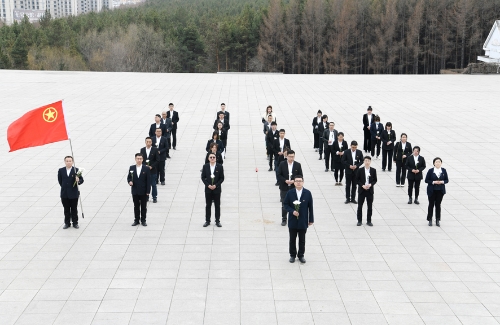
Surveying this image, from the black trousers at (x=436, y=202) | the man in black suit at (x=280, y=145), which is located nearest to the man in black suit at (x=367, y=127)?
the man in black suit at (x=280, y=145)

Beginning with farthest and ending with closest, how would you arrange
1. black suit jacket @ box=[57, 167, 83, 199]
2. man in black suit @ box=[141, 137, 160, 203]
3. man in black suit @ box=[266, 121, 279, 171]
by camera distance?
man in black suit @ box=[266, 121, 279, 171], man in black suit @ box=[141, 137, 160, 203], black suit jacket @ box=[57, 167, 83, 199]

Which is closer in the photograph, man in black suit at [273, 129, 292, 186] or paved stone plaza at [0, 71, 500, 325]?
paved stone plaza at [0, 71, 500, 325]

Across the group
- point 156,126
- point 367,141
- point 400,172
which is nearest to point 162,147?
point 156,126

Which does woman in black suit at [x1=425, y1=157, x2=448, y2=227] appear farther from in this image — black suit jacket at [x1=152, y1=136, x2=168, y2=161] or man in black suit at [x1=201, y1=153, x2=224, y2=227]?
black suit jacket at [x1=152, y1=136, x2=168, y2=161]

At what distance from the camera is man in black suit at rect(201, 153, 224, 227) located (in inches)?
412

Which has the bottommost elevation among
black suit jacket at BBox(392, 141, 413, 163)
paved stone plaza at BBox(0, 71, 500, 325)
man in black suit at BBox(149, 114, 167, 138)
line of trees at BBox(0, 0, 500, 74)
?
paved stone plaza at BBox(0, 71, 500, 325)

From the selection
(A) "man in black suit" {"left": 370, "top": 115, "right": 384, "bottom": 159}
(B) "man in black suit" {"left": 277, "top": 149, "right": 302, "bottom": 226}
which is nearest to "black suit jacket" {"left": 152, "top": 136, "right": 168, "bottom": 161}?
(B) "man in black suit" {"left": 277, "top": 149, "right": 302, "bottom": 226}

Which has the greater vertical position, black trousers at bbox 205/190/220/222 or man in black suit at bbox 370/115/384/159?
man in black suit at bbox 370/115/384/159

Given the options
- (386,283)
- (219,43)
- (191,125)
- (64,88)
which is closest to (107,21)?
(219,43)

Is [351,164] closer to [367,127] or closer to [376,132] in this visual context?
[376,132]

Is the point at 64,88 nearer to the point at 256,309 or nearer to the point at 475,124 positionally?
the point at 475,124

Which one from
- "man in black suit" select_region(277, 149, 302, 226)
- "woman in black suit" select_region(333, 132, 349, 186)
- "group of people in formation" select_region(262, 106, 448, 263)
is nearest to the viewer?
"group of people in formation" select_region(262, 106, 448, 263)

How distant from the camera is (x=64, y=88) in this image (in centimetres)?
3158

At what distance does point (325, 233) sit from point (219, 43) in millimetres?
63874
